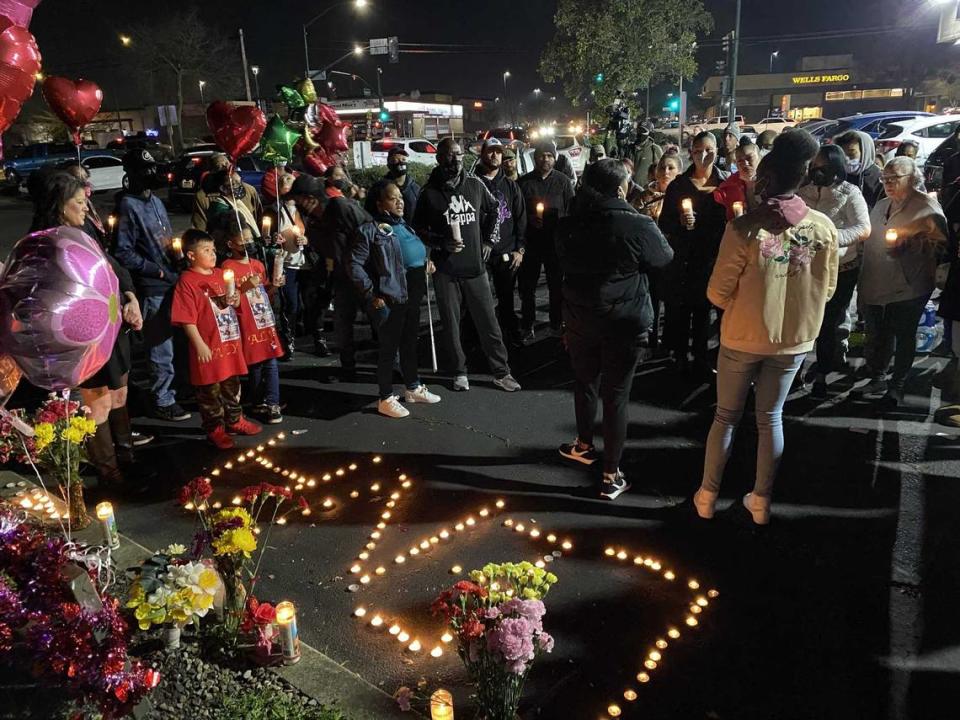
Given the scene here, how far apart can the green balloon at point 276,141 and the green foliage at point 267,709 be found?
5146 millimetres

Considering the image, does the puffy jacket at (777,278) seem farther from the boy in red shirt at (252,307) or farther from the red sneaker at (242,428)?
the red sneaker at (242,428)

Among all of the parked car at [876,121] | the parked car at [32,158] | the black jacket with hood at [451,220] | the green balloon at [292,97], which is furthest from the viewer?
the parked car at [32,158]

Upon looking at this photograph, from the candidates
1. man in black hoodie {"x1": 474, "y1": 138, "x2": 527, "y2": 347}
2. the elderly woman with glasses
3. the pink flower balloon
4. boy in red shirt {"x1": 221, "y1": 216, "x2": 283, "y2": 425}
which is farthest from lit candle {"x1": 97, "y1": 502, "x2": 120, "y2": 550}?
the elderly woman with glasses

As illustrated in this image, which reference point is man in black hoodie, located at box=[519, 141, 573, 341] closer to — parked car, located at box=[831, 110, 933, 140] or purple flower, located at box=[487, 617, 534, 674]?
purple flower, located at box=[487, 617, 534, 674]

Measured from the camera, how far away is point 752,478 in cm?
438

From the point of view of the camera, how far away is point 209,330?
486 cm

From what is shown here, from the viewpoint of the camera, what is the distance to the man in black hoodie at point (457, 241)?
5.64 metres

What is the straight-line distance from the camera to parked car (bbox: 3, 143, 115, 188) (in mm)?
25125

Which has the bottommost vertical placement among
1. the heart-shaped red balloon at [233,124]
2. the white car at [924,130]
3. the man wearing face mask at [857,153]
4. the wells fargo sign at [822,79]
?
the man wearing face mask at [857,153]

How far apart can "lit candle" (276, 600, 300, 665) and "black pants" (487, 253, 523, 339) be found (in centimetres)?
443

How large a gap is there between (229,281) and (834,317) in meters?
4.66

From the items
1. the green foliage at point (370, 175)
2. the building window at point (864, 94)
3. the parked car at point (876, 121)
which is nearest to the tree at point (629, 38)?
the parked car at point (876, 121)

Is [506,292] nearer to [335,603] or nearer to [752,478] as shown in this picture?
[752,478]

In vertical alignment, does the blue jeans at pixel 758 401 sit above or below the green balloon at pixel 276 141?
below
